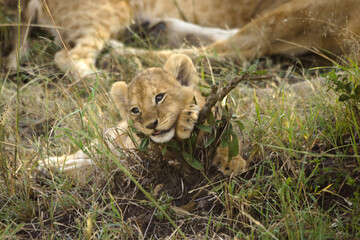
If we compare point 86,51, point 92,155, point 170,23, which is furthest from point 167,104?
point 170,23

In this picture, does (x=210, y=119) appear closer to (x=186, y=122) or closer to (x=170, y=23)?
(x=186, y=122)

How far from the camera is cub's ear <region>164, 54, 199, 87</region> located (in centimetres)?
194

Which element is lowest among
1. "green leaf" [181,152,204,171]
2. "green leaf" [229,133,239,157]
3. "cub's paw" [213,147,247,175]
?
"cub's paw" [213,147,247,175]

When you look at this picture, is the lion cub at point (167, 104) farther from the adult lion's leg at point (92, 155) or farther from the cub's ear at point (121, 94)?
the adult lion's leg at point (92, 155)

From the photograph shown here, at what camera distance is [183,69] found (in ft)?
6.45

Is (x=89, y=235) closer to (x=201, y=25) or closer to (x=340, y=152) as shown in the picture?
(x=340, y=152)

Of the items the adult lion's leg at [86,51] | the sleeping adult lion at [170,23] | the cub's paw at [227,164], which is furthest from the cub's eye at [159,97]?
the adult lion's leg at [86,51]

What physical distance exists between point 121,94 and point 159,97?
0.22 m

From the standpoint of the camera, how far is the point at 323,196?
1811 millimetres

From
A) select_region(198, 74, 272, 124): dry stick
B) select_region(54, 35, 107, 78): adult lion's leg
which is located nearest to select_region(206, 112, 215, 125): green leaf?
select_region(198, 74, 272, 124): dry stick

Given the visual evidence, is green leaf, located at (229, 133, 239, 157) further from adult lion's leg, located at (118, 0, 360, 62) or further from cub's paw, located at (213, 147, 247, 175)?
adult lion's leg, located at (118, 0, 360, 62)

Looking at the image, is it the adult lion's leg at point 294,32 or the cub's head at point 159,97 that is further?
the adult lion's leg at point 294,32

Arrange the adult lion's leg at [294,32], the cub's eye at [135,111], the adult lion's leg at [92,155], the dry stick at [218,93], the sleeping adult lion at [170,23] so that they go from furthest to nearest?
the sleeping adult lion at [170,23]
the adult lion's leg at [294,32]
the adult lion's leg at [92,155]
the cub's eye at [135,111]
the dry stick at [218,93]

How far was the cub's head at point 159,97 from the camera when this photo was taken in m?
1.75
